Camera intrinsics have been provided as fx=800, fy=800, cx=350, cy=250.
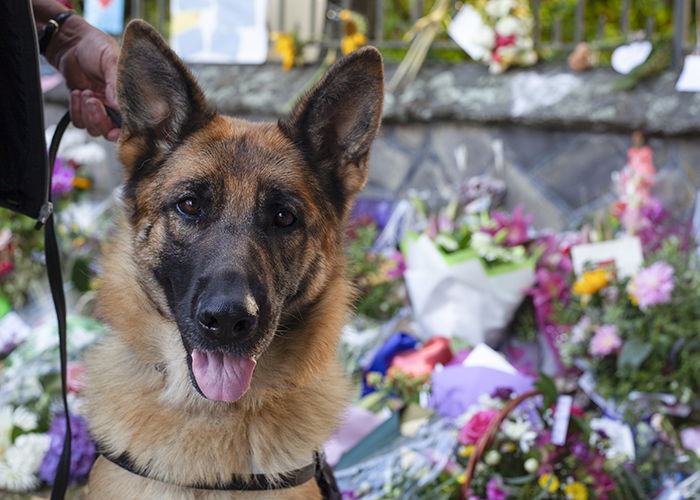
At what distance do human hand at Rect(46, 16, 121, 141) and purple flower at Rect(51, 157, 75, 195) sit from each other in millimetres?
2826

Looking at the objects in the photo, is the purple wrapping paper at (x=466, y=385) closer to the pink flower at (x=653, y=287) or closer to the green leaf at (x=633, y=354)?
the green leaf at (x=633, y=354)

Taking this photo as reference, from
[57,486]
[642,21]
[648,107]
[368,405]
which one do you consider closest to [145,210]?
[57,486]

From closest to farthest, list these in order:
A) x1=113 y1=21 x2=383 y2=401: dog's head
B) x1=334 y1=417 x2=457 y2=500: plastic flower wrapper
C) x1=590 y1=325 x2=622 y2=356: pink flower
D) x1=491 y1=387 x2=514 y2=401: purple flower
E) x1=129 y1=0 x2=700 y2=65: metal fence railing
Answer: x1=113 y1=21 x2=383 y2=401: dog's head < x1=334 y1=417 x2=457 y2=500: plastic flower wrapper < x1=491 y1=387 x2=514 y2=401: purple flower < x1=590 y1=325 x2=622 y2=356: pink flower < x1=129 y1=0 x2=700 y2=65: metal fence railing

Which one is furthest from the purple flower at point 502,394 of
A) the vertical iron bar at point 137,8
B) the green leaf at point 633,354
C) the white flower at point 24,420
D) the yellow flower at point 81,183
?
the vertical iron bar at point 137,8

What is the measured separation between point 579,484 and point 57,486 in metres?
1.79

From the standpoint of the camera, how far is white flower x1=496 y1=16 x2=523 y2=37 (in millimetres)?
4984

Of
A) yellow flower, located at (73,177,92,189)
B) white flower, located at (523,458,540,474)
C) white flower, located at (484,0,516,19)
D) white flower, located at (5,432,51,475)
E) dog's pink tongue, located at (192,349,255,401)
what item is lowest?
white flower, located at (5,432,51,475)

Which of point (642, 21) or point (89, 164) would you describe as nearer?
point (89, 164)

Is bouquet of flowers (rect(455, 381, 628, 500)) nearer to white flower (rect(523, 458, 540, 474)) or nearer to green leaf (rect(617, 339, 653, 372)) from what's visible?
white flower (rect(523, 458, 540, 474))

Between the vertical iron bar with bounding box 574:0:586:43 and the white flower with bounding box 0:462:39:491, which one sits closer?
the white flower with bounding box 0:462:39:491

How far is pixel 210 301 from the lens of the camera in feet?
6.46

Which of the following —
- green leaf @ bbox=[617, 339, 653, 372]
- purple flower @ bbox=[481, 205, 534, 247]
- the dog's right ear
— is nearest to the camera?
the dog's right ear

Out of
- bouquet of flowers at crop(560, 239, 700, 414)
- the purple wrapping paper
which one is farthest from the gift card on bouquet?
Result: the purple wrapping paper

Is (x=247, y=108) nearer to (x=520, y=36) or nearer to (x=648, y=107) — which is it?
(x=520, y=36)
